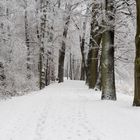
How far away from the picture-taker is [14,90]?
98.5 ft

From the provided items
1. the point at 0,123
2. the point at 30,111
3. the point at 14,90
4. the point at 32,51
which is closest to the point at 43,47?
the point at 32,51

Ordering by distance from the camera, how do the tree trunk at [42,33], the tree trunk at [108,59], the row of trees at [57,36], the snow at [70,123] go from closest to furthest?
the snow at [70,123], the tree trunk at [108,59], the row of trees at [57,36], the tree trunk at [42,33]

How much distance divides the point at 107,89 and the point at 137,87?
401cm

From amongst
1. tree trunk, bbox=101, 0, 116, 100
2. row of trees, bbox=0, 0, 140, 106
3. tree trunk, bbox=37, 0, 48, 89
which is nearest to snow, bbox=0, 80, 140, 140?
row of trees, bbox=0, 0, 140, 106

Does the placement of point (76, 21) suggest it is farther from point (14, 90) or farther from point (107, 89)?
point (107, 89)

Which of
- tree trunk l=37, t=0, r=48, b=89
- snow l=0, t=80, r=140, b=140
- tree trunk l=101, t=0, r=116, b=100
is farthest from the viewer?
tree trunk l=37, t=0, r=48, b=89

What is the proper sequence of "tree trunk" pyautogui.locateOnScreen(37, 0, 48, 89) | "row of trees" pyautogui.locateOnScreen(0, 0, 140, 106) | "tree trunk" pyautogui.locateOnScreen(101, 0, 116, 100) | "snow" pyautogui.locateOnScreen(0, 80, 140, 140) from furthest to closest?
"tree trunk" pyautogui.locateOnScreen(37, 0, 48, 89) → "row of trees" pyautogui.locateOnScreen(0, 0, 140, 106) → "tree trunk" pyautogui.locateOnScreen(101, 0, 116, 100) → "snow" pyautogui.locateOnScreen(0, 80, 140, 140)

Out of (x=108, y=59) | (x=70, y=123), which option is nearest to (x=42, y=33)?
(x=108, y=59)

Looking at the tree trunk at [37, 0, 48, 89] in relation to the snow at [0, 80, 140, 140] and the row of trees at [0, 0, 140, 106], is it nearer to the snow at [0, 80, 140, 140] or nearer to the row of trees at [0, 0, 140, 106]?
the row of trees at [0, 0, 140, 106]

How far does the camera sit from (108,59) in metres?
Answer: 17.2

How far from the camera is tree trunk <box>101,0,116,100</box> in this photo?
16984mm

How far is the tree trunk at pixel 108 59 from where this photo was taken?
669 inches

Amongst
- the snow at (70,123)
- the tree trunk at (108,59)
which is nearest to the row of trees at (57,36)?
the tree trunk at (108,59)

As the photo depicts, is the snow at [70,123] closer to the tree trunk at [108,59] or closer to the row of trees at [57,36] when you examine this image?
the row of trees at [57,36]
